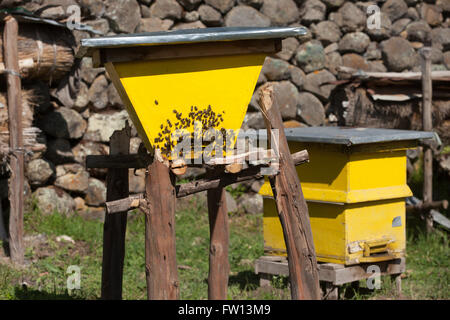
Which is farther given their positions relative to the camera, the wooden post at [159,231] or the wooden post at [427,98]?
the wooden post at [427,98]

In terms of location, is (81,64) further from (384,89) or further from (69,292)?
(384,89)

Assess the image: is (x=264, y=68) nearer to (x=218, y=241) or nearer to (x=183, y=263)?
(x=183, y=263)

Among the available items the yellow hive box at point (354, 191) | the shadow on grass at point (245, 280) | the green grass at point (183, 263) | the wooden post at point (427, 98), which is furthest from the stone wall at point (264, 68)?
the yellow hive box at point (354, 191)

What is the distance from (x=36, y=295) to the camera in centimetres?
500

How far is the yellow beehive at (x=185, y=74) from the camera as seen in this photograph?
122 inches

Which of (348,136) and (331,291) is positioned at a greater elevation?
(348,136)

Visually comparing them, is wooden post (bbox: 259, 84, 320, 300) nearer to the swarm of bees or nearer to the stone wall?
the swarm of bees

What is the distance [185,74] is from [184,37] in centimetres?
21

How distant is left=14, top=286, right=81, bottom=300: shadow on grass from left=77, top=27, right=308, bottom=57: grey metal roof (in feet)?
7.46

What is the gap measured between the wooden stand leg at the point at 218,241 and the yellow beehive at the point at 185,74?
66cm

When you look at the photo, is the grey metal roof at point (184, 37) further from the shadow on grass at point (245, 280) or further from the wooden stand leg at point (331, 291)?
the shadow on grass at point (245, 280)

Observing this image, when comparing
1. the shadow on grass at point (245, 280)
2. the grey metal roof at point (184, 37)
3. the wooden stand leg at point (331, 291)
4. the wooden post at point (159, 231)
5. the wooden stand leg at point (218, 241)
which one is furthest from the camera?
the shadow on grass at point (245, 280)

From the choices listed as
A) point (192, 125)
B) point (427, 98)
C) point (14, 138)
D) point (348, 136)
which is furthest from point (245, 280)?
point (192, 125)

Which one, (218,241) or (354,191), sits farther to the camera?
(354,191)
